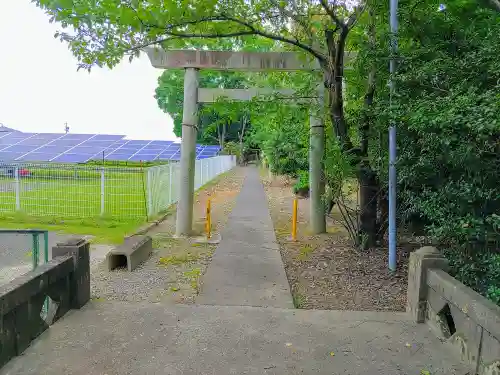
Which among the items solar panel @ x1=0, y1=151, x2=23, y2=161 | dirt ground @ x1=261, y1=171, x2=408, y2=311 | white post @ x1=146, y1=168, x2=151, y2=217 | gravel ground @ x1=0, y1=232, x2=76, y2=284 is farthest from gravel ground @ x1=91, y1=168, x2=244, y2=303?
solar panel @ x1=0, y1=151, x2=23, y2=161

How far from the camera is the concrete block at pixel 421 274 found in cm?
432

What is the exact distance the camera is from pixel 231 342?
12.7ft

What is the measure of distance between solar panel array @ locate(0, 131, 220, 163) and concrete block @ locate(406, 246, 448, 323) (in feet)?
62.8

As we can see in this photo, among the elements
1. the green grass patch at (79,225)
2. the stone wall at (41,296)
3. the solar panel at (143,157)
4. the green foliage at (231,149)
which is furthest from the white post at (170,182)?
the green foliage at (231,149)

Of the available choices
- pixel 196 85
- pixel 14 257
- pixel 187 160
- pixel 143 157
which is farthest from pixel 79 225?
pixel 143 157

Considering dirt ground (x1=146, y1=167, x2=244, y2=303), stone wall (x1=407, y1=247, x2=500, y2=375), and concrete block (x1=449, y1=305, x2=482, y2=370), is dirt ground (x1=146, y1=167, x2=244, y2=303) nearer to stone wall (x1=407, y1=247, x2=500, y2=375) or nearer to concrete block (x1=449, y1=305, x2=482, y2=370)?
stone wall (x1=407, y1=247, x2=500, y2=375)

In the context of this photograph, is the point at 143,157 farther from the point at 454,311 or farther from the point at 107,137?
the point at 454,311

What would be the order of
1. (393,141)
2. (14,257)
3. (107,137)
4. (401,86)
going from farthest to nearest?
(107,137) → (14,257) → (393,141) → (401,86)

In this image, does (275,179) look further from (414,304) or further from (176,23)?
(414,304)

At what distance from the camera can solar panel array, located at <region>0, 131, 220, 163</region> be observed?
21.4m

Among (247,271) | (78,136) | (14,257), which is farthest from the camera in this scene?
(78,136)

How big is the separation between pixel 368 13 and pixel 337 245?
14.5ft

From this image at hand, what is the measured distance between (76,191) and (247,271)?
6857mm

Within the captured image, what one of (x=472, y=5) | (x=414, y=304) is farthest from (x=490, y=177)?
(x=472, y=5)
